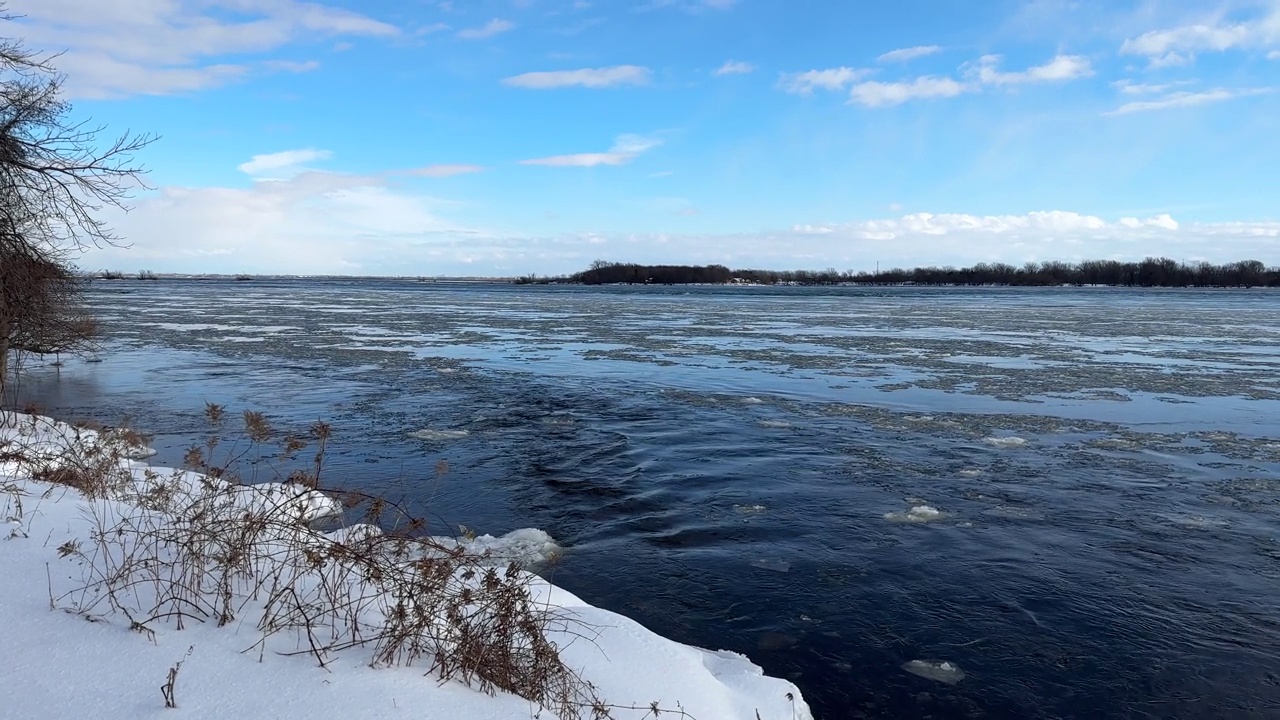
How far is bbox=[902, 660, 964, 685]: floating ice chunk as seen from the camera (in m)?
5.43

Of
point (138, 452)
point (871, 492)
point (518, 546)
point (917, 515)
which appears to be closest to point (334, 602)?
point (518, 546)

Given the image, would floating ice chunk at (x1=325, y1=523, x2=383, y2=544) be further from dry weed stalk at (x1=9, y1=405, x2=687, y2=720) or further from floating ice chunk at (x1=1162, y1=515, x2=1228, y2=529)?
floating ice chunk at (x1=1162, y1=515, x2=1228, y2=529)

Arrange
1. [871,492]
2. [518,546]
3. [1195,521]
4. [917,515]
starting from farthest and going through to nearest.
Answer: [871,492] < [917,515] < [1195,521] < [518,546]

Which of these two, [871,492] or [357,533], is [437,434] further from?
[357,533]

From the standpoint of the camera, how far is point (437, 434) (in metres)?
12.3

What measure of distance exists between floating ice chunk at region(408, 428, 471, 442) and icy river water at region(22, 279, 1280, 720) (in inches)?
2.8

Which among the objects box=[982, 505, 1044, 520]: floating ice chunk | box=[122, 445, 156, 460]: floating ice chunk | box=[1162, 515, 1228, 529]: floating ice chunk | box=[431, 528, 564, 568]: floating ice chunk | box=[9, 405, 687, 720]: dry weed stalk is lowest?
box=[431, 528, 564, 568]: floating ice chunk

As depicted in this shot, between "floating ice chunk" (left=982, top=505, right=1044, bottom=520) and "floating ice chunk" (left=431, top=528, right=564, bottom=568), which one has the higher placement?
"floating ice chunk" (left=982, top=505, right=1044, bottom=520)

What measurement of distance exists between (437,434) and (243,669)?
346 inches

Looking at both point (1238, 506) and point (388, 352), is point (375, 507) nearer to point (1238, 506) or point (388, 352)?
point (1238, 506)

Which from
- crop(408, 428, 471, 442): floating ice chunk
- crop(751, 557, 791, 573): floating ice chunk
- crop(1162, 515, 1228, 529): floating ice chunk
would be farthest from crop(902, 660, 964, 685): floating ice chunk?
crop(408, 428, 471, 442): floating ice chunk

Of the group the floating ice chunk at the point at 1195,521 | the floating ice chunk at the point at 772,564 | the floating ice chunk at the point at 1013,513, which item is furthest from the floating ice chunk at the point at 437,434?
the floating ice chunk at the point at 1195,521

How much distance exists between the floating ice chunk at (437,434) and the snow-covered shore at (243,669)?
6.57m

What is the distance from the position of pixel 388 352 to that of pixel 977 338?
20.1 metres
